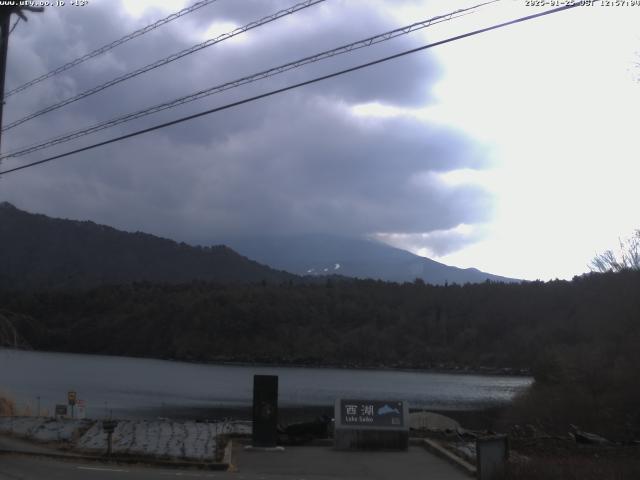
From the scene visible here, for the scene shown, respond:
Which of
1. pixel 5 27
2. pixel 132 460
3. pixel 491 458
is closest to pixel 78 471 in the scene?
pixel 132 460

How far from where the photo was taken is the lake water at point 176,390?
6538 cm

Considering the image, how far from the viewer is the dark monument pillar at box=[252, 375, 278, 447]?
19.2 meters

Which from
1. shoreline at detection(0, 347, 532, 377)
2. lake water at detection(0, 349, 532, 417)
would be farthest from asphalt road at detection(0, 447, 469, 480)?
shoreline at detection(0, 347, 532, 377)

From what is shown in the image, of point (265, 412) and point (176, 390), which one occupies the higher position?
point (265, 412)

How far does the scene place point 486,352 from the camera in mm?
139625

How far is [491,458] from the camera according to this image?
1380 centimetres

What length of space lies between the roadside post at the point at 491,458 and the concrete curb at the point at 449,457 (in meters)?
2.43

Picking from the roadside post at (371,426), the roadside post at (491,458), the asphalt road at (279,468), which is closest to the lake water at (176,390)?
the roadside post at (371,426)

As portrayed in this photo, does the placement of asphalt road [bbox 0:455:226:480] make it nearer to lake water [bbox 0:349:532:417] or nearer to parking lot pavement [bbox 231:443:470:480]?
parking lot pavement [bbox 231:443:470:480]

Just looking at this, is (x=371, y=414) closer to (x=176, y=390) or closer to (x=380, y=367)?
(x=176, y=390)

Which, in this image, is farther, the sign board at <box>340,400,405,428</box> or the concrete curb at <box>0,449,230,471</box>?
the sign board at <box>340,400,405,428</box>

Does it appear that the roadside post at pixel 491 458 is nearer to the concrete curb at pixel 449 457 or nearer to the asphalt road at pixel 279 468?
the asphalt road at pixel 279 468

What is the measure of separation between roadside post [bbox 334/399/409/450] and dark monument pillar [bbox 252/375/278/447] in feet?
5.25

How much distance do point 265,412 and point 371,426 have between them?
108 inches
